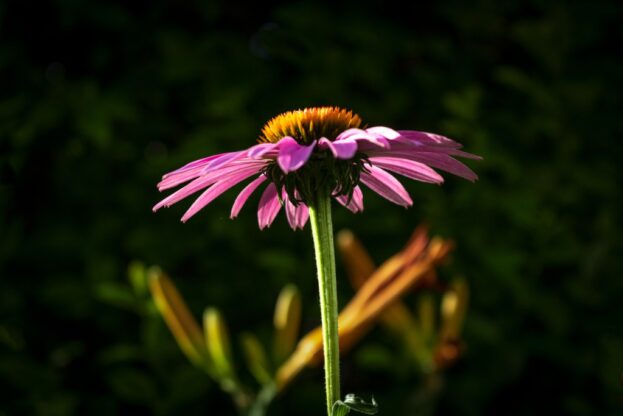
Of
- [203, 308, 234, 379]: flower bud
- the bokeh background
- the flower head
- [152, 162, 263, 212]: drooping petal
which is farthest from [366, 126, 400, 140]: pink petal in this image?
the bokeh background

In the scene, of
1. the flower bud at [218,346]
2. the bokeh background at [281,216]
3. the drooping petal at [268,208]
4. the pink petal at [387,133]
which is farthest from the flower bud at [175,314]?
the pink petal at [387,133]

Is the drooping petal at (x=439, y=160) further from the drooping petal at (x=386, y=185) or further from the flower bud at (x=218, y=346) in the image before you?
the flower bud at (x=218, y=346)

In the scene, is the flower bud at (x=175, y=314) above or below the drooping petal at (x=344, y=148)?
below

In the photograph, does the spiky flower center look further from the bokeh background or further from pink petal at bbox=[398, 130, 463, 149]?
the bokeh background

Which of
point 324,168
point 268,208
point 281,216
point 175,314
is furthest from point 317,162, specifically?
point 281,216

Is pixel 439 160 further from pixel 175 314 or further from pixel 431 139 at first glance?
pixel 175 314
